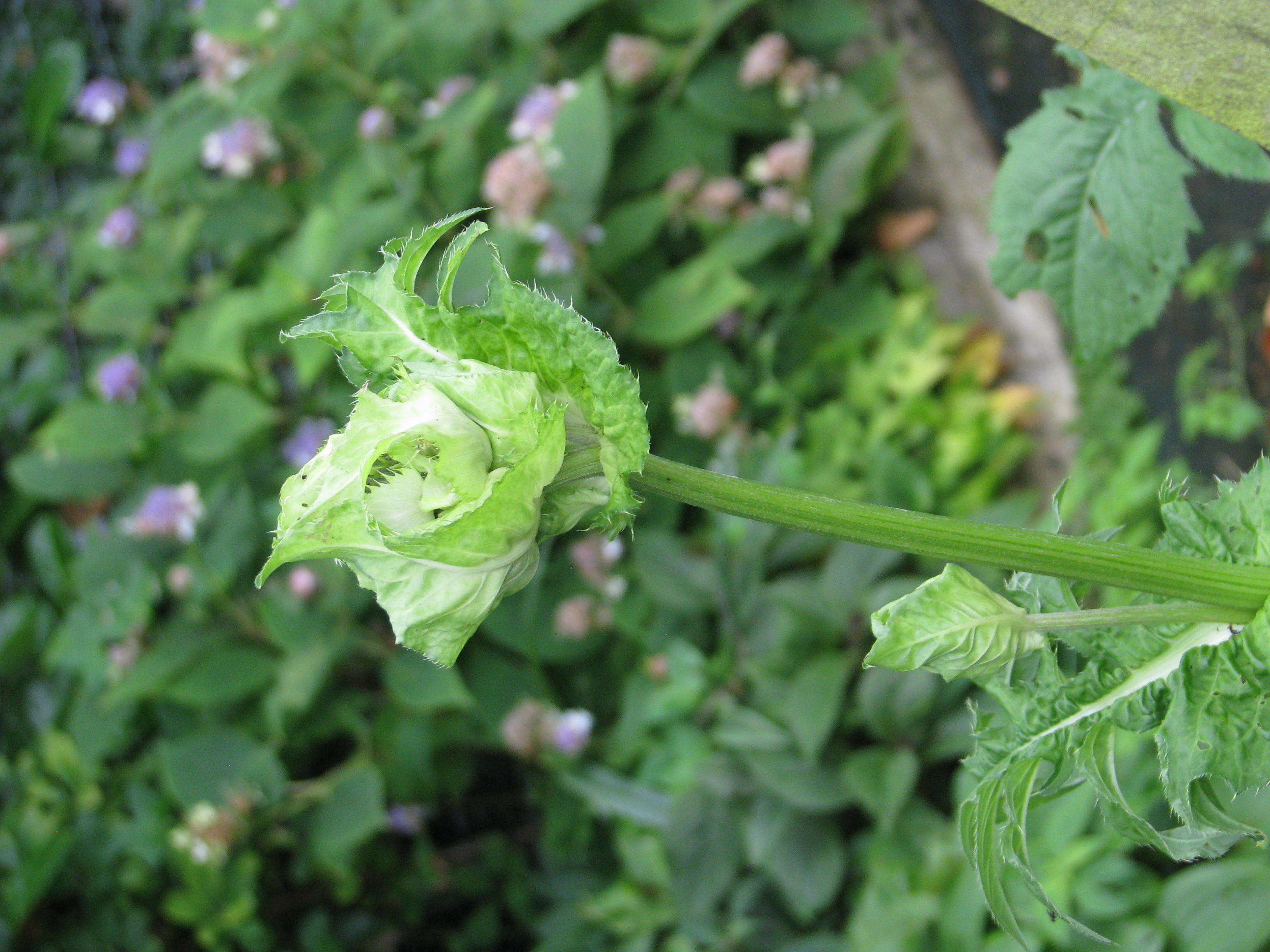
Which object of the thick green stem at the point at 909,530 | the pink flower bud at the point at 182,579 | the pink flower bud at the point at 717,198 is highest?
the thick green stem at the point at 909,530

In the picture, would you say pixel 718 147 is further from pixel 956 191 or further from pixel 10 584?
pixel 10 584

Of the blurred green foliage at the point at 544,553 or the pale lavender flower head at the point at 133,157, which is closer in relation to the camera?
the blurred green foliage at the point at 544,553

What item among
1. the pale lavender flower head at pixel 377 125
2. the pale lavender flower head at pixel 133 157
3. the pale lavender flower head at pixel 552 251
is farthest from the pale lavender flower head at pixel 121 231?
the pale lavender flower head at pixel 552 251

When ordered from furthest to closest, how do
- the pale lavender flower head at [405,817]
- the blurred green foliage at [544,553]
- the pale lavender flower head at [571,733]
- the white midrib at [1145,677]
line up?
the pale lavender flower head at [405,817] < the pale lavender flower head at [571,733] < the blurred green foliage at [544,553] < the white midrib at [1145,677]

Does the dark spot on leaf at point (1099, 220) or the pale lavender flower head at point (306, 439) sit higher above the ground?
the dark spot on leaf at point (1099, 220)

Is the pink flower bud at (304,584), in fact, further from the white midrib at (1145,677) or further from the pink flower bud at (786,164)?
the white midrib at (1145,677)

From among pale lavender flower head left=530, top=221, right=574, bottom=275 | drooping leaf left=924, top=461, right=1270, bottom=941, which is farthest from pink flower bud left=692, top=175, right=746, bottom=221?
drooping leaf left=924, top=461, right=1270, bottom=941

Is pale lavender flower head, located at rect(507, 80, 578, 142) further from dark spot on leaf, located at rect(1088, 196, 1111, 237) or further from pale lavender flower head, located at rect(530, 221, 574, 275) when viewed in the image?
dark spot on leaf, located at rect(1088, 196, 1111, 237)

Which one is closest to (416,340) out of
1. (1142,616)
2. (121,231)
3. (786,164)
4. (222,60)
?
(1142,616)
